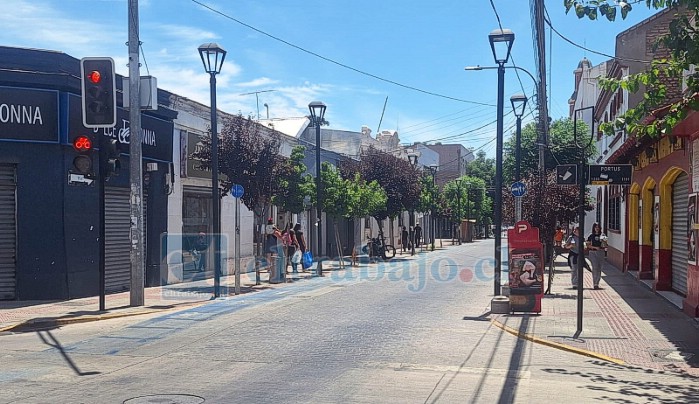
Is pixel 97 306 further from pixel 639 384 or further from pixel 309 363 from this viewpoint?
pixel 639 384

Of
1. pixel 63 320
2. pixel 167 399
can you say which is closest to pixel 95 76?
pixel 63 320

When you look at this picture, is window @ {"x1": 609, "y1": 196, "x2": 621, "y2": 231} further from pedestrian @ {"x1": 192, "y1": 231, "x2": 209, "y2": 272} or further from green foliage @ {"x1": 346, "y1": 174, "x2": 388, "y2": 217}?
pedestrian @ {"x1": 192, "y1": 231, "x2": 209, "y2": 272}

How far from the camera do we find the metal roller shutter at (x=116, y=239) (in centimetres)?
1909

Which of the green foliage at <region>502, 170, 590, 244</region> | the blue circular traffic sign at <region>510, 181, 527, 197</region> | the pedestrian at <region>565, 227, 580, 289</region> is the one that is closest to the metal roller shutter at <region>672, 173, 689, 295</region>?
the green foliage at <region>502, 170, 590, 244</region>

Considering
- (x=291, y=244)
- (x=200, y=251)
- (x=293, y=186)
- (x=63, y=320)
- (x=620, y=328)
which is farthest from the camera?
(x=291, y=244)

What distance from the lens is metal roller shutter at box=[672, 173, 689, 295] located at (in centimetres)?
1664

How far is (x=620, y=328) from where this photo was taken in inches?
525

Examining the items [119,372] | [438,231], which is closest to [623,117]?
[119,372]

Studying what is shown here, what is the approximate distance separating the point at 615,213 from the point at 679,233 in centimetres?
1466

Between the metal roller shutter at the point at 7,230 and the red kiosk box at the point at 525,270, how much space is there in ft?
36.2

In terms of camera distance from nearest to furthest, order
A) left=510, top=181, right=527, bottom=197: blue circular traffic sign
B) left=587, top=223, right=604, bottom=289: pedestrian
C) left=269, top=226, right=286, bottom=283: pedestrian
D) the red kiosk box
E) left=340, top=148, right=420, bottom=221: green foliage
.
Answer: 1. the red kiosk box
2. left=587, top=223, right=604, bottom=289: pedestrian
3. left=510, top=181, right=527, bottom=197: blue circular traffic sign
4. left=269, top=226, right=286, bottom=283: pedestrian
5. left=340, top=148, right=420, bottom=221: green foliage

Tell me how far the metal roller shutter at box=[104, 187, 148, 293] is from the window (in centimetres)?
1909

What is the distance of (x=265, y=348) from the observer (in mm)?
11047

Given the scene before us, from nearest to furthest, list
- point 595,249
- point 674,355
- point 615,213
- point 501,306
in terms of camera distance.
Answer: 1. point 674,355
2. point 501,306
3. point 595,249
4. point 615,213
